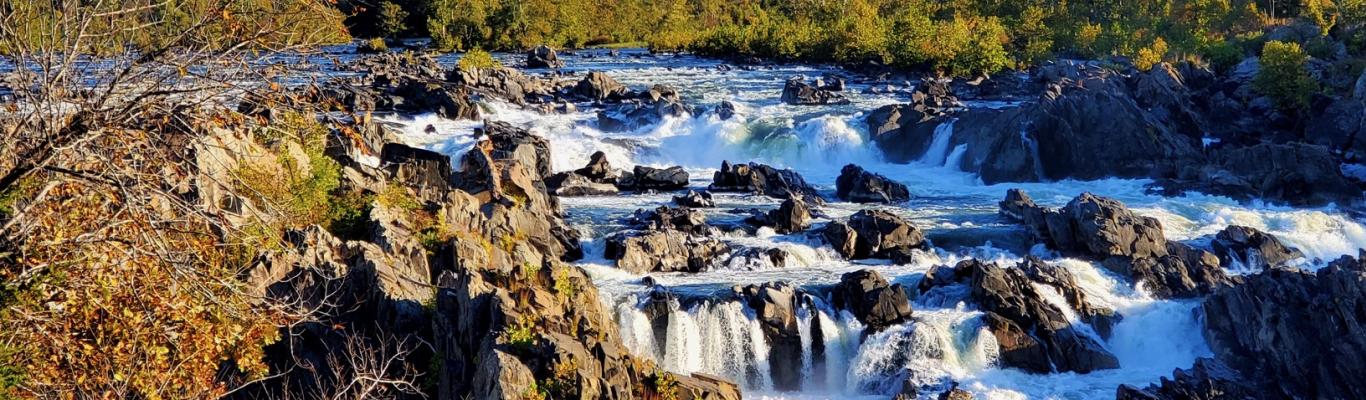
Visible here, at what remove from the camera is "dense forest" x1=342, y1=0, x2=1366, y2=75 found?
211ft

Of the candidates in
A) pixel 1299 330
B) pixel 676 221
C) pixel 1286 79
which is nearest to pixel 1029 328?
pixel 1299 330

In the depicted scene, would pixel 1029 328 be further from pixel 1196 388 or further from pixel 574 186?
pixel 574 186

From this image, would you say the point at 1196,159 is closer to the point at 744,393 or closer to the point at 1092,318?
the point at 1092,318

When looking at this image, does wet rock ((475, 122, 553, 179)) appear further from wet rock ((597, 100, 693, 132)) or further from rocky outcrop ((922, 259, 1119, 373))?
rocky outcrop ((922, 259, 1119, 373))

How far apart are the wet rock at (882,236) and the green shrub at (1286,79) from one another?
84.1 ft

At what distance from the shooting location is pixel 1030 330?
20.6 metres

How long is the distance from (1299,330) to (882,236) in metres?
9.25

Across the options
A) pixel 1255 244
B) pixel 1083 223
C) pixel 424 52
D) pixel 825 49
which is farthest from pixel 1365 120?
pixel 424 52

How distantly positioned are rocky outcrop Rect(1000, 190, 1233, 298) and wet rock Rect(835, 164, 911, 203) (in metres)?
5.60

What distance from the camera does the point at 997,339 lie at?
20328mm

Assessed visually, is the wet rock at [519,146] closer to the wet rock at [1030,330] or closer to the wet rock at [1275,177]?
the wet rock at [1030,330]

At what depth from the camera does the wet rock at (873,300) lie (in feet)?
68.5

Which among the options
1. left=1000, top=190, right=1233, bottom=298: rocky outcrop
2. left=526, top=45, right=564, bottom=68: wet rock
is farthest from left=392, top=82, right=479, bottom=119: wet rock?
left=526, top=45, right=564, bottom=68: wet rock

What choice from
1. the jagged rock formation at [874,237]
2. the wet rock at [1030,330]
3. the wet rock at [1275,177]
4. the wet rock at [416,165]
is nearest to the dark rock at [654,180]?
the wet rock at [416,165]
